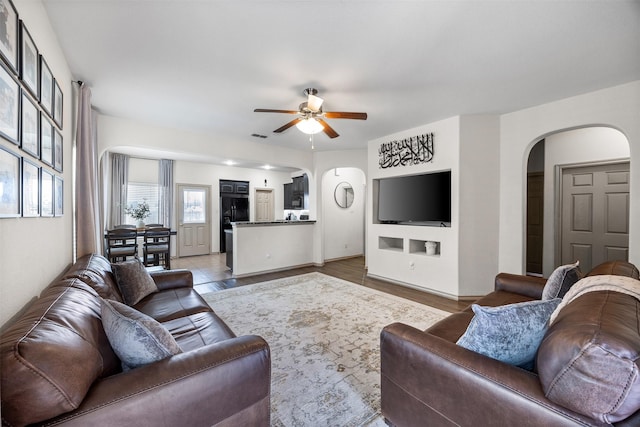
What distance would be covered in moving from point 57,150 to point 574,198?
6.45 metres

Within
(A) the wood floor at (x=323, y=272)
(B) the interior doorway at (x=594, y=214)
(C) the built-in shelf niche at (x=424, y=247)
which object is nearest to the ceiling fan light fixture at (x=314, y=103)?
(C) the built-in shelf niche at (x=424, y=247)

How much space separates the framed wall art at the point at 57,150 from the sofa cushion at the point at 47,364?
1.31 m

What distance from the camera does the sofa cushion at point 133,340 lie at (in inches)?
41.4

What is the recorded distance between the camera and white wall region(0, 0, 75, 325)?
1.18 meters

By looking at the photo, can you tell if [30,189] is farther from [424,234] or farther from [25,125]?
[424,234]

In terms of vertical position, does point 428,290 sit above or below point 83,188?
below

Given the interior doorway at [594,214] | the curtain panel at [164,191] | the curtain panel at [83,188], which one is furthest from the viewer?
the curtain panel at [164,191]

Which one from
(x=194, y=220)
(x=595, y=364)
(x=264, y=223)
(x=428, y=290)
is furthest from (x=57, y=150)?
(x=194, y=220)

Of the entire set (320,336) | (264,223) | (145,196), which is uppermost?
(145,196)

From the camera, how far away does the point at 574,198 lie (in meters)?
4.23

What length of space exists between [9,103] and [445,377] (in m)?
2.26

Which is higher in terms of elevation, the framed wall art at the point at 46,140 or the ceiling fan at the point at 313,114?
the ceiling fan at the point at 313,114

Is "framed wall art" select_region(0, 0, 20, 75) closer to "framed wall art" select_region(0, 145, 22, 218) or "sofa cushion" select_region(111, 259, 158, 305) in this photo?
"framed wall art" select_region(0, 145, 22, 218)

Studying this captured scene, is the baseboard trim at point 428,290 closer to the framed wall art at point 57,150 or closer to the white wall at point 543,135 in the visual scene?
the white wall at point 543,135
